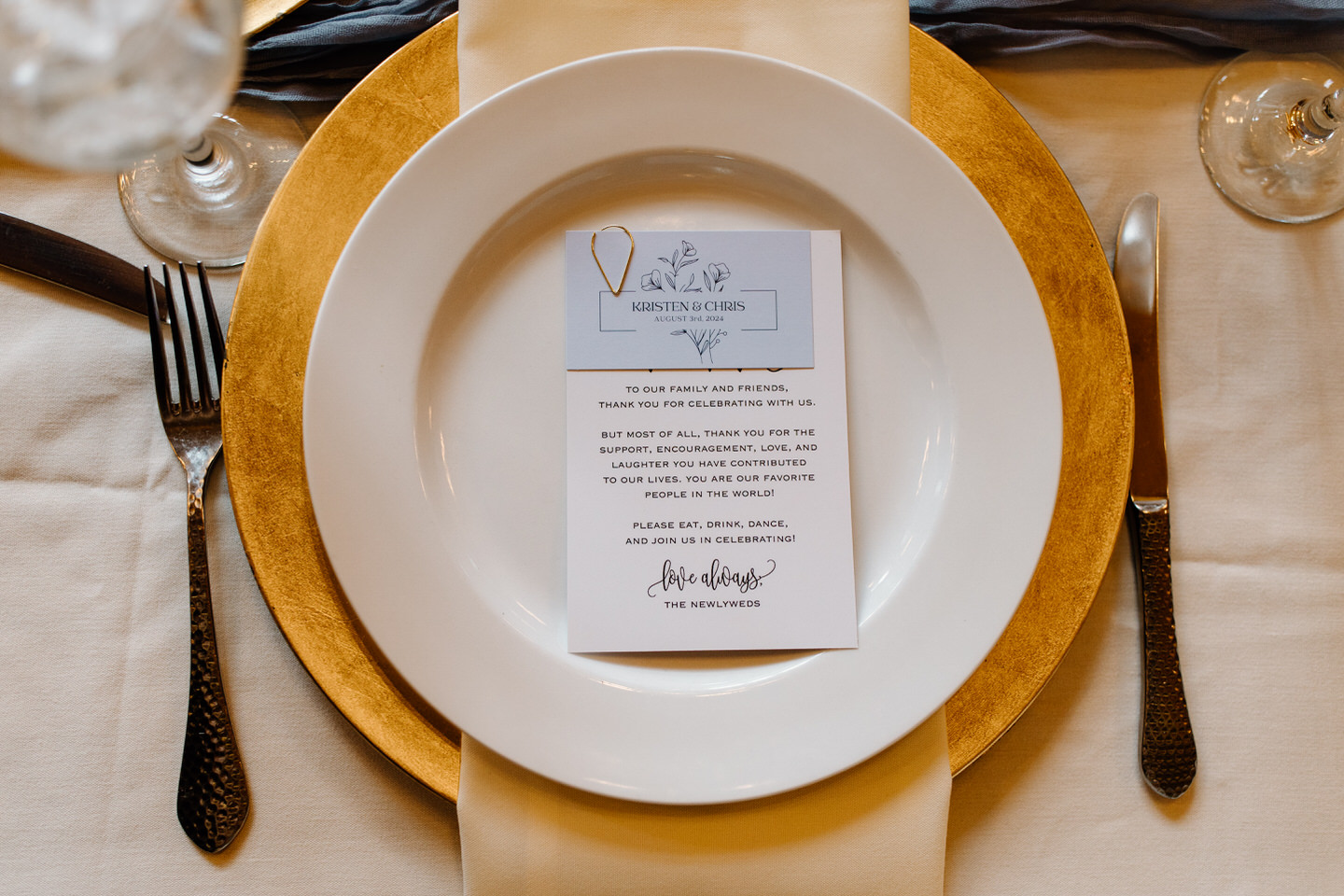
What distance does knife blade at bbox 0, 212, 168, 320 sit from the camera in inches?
21.4

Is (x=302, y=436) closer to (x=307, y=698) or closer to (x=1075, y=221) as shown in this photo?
Answer: (x=307, y=698)

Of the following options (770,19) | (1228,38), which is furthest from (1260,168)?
(770,19)

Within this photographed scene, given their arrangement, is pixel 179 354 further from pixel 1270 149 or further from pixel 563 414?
pixel 1270 149

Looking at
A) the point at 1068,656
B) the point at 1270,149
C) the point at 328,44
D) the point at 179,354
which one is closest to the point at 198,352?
the point at 179,354

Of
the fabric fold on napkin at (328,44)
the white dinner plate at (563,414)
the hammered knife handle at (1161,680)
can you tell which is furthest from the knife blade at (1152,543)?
the fabric fold on napkin at (328,44)

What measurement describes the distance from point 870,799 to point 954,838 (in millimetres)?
106

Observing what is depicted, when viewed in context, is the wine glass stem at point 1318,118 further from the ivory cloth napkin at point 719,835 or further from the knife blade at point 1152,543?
the ivory cloth napkin at point 719,835

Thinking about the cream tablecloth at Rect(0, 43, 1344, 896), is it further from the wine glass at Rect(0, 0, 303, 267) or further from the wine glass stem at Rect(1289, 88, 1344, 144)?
the wine glass at Rect(0, 0, 303, 267)

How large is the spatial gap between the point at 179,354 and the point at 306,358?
11cm

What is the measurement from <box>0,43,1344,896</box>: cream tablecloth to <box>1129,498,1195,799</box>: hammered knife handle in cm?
1

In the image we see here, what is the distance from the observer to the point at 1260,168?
57 cm

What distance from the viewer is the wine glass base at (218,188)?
21.9 inches

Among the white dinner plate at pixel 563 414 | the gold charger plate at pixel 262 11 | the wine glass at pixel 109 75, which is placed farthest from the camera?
the gold charger plate at pixel 262 11

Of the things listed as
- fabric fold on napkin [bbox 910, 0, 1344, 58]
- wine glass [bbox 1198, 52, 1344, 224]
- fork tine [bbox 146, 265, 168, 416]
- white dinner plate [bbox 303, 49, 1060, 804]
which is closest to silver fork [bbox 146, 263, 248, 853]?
fork tine [bbox 146, 265, 168, 416]
